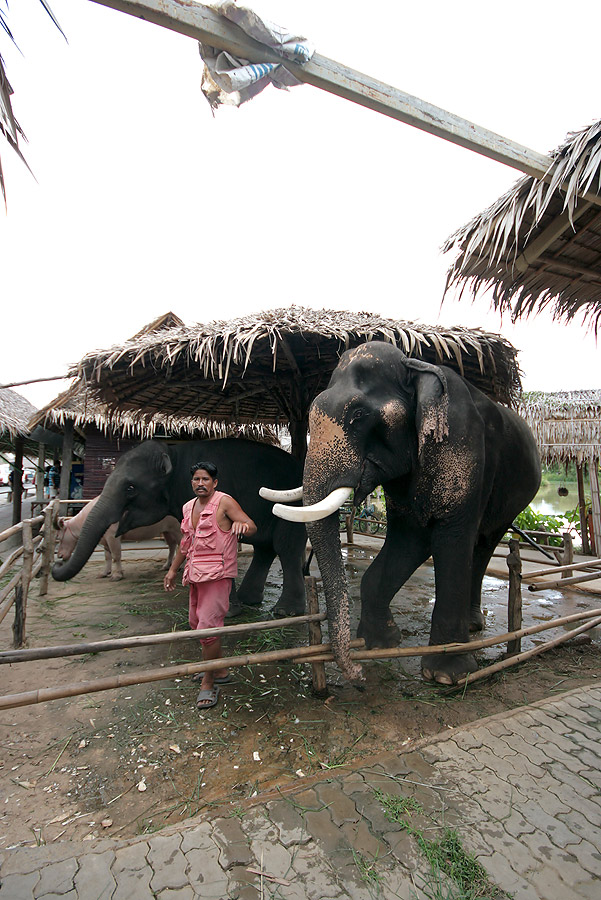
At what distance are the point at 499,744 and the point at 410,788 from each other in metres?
0.69

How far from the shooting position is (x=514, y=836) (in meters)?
1.90

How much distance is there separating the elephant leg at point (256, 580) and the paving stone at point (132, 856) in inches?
133

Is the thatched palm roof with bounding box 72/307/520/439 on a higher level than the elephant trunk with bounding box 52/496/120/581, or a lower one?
higher

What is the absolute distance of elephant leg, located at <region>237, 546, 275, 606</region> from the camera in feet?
16.9

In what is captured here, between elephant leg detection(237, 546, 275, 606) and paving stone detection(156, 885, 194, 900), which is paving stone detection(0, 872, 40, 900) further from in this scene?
elephant leg detection(237, 546, 275, 606)

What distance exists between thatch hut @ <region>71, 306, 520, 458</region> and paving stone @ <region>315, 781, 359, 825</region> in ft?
9.08

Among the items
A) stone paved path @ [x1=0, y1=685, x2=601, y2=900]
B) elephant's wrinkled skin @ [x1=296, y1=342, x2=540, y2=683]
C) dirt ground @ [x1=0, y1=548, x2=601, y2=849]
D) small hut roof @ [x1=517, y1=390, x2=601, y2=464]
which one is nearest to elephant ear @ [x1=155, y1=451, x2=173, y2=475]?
dirt ground @ [x1=0, y1=548, x2=601, y2=849]

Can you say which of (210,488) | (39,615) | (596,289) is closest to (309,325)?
(210,488)

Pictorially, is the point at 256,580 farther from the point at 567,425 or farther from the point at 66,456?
the point at 567,425

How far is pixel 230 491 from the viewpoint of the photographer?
4922mm

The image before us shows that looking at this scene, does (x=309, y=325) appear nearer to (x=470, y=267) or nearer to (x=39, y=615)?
(x=470, y=267)

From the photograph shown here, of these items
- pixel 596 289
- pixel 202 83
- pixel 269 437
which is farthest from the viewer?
pixel 269 437

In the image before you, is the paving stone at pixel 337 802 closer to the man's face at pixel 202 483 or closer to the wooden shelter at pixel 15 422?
the man's face at pixel 202 483

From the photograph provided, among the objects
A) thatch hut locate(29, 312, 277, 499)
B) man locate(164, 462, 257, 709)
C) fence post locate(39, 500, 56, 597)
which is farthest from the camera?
thatch hut locate(29, 312, 277, 499)
